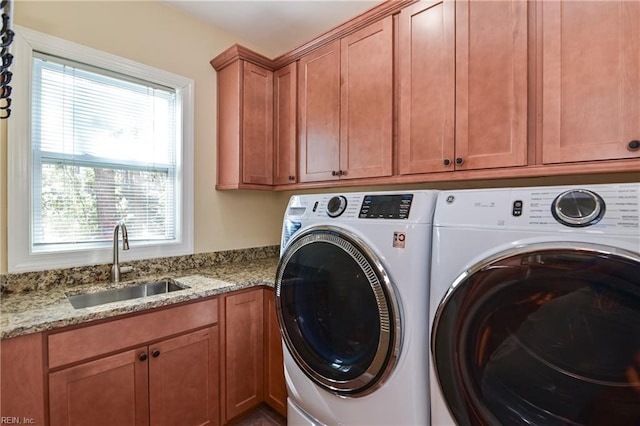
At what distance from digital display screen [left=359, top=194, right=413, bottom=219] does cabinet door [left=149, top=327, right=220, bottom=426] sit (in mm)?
1105

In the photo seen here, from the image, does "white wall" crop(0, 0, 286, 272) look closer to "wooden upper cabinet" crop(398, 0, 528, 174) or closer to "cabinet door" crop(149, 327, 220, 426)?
"cabinet door" crop(149, 327, 220, 426)

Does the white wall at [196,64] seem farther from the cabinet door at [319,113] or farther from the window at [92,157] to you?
the cabinet door at [319,113]

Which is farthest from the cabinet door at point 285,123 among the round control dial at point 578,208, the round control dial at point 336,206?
the round control dial at point 578,208

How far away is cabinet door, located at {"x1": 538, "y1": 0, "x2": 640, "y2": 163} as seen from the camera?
1.06 metres

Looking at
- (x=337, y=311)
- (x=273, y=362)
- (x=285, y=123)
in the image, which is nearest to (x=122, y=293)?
(x=273, y=362)

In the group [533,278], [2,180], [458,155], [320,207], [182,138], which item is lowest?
[533,278]

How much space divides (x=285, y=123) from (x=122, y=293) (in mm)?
1516

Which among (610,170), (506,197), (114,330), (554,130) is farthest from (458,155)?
(114,330)

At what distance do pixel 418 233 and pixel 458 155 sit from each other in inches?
26.5

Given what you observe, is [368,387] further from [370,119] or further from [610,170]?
Answer: [370,119]

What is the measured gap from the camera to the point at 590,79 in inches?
44.3

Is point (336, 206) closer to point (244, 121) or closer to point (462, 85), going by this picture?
point (462, 85)

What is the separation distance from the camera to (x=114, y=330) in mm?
1315

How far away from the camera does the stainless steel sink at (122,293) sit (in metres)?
1.59
